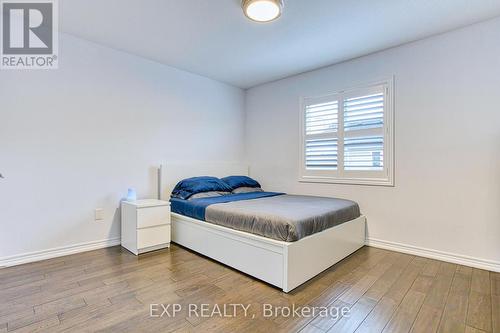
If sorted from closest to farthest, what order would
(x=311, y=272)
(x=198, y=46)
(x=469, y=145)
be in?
(x=311, y=272)
(x=469, y=145)
(x=198, y=46)

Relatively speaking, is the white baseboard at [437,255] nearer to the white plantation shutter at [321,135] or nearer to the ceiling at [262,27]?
the white plantation shutter at [321,135]

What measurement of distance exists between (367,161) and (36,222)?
3.73 m

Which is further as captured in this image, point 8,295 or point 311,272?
point 311,272

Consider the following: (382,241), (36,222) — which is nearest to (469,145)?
(382,241)

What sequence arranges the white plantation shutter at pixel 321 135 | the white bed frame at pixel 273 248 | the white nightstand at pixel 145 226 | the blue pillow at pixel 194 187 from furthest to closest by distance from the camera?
the white plantation shutter at pixel 321 135 → the blue pillow at pixel 194 187 → the white nightstand at pixel 145 226 → the white bed frame at pixel 273 248

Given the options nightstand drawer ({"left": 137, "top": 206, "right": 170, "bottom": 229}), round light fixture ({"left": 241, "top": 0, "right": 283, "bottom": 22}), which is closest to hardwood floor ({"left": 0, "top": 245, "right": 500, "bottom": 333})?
nightstand drawer ({"left": 137, "top": 206, "right": 170, "bottom": 229})

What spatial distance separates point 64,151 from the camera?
274cm

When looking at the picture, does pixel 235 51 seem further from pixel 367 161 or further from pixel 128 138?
pixel 367 161

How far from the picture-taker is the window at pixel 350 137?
306 centimetres

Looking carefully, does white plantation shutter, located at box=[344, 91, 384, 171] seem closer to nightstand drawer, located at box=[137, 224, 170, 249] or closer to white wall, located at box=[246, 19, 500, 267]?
white wall, located at box=[246, 19, 500, 267]

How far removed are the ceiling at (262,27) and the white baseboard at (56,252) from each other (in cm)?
230

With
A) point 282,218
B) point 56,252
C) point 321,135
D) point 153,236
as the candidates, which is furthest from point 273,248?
point 56,252

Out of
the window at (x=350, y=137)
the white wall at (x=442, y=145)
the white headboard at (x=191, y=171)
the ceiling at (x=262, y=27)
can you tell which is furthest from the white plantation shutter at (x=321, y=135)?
the white headboard at (x=191, y=171)

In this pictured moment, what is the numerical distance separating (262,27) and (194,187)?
2.01 m
